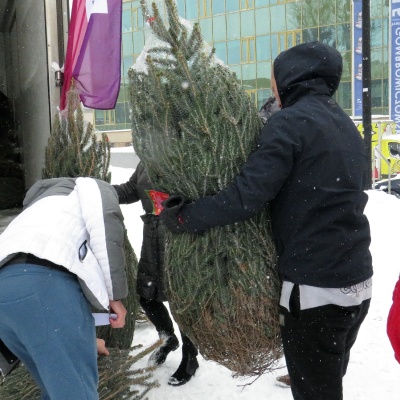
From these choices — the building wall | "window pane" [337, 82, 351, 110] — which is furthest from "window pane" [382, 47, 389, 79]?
the building wall

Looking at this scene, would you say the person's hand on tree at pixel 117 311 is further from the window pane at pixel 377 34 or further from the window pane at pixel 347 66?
the window pane at pixel 377 34

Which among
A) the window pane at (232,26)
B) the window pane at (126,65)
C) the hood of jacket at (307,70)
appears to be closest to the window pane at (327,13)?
the window pane at (232,26)

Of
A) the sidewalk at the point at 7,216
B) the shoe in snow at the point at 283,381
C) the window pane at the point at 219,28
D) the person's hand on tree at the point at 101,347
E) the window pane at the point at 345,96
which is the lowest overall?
the shoe in snow at the point at 283,381

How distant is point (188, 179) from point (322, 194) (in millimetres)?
529

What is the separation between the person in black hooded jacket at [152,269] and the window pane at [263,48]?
30231 millimetres

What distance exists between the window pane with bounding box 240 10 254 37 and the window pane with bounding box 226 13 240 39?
32cm

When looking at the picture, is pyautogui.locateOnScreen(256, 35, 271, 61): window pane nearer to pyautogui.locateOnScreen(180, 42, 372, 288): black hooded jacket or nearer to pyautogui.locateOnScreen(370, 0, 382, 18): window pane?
pyautogui.locateOnScreen(370, 0, 382, 18): window pane

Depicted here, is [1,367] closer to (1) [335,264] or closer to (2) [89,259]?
(2) [89,259]

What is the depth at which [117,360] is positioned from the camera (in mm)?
2908

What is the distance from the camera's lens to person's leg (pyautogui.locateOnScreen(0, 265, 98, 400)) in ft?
6.07

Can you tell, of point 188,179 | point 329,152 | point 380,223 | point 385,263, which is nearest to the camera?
point 329,152

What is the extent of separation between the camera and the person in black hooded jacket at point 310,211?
1.97 metres

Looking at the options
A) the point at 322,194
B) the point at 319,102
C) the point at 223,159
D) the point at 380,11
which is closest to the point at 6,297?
the point at 223,159

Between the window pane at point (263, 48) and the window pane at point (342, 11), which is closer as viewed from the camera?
the window pane at point (342, 11)
